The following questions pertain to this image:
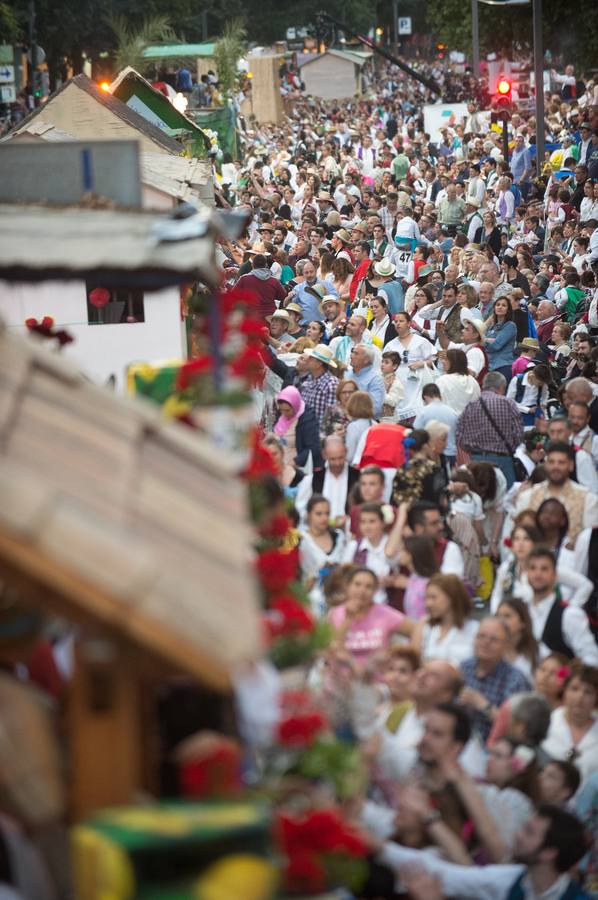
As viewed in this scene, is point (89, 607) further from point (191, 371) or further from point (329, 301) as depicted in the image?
point (329, 301)

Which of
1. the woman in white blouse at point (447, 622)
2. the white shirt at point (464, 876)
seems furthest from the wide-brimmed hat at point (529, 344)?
the white shirt at point (464, 876)

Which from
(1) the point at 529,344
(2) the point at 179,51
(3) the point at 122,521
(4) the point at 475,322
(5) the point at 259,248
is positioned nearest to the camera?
(3) the point at 122,521

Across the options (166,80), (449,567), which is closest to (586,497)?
(449,567)

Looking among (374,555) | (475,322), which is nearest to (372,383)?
(475,322)

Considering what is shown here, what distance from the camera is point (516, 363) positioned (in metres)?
16.3

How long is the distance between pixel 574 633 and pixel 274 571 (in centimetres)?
349

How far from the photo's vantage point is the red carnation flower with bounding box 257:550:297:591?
20.8 ft

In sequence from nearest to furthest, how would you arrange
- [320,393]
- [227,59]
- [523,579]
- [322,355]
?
[523,579]
[320,393]
[322,355]
[227,59]

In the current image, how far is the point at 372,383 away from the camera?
611 inches

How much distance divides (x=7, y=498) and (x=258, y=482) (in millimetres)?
2202

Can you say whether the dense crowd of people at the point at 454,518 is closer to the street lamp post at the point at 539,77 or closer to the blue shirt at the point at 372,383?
the blue shirt at the point at 372,383

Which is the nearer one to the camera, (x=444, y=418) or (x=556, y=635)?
(x=556, y=635)

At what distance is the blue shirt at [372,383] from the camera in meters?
15.5

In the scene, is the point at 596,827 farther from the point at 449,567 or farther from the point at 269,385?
the point at 269,385
